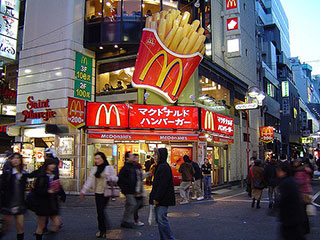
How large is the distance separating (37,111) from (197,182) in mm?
8530

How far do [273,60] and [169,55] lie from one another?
25.4 metres

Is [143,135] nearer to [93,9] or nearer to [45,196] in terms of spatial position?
[93,9]

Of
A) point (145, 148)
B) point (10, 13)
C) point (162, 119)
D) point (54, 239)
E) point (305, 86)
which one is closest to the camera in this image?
point (54, 239)

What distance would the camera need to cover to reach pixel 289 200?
4348 mm

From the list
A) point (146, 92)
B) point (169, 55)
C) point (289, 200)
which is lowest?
point (289, 200)

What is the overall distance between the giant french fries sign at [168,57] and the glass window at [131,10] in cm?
111

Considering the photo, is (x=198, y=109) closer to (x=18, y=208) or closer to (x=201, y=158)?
(x=201, y=158)

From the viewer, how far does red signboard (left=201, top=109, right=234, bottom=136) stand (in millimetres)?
16266

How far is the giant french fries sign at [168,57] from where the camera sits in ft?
49.8

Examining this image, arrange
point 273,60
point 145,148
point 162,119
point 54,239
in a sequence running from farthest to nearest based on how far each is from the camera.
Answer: point 273,60 < point 145,148 < point 162,119 < point 54,239

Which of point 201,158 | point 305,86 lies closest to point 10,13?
point 201,158

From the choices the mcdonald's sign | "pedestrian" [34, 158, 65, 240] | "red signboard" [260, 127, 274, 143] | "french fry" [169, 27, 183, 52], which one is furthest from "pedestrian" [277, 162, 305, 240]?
"red signboard" [260, 127, 274, 143]

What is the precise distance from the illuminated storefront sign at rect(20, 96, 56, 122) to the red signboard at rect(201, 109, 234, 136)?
7.32 meters

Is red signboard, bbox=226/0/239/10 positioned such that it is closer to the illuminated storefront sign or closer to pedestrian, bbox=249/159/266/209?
pedestrian, bbox=249/159/266/209
